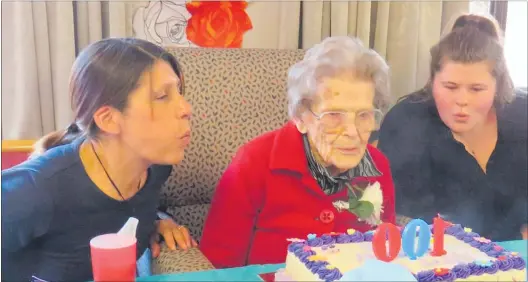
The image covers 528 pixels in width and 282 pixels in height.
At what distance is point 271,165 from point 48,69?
0.40m

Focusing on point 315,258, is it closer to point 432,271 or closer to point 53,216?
point 432,271

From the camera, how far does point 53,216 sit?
0.80 meters

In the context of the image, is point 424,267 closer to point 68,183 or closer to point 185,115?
point 185,115

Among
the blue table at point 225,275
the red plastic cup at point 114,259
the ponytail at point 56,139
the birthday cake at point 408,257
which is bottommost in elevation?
the blue table at point 225,275

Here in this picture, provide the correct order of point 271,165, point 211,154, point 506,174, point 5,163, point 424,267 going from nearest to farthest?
point 424,267 < point 5,163 < point 271,165 < point 211,154 < point 506,174

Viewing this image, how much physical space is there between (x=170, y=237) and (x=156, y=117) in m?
0.25

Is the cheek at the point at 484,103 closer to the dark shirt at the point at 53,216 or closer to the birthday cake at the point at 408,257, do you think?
the birthday cake at the point at 408,257

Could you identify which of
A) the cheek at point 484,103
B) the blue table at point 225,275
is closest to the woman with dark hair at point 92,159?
the blue table at point 225,275

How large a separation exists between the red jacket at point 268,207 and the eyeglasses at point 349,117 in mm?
87

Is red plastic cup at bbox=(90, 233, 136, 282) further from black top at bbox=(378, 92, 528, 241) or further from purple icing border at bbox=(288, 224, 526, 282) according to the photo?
black top at bbox=(378, 92, 528, 241)

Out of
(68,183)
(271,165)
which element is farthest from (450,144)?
(68,183)

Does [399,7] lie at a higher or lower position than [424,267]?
higher

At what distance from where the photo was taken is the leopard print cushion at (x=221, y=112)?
3.58 feet

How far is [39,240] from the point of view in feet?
2.70
